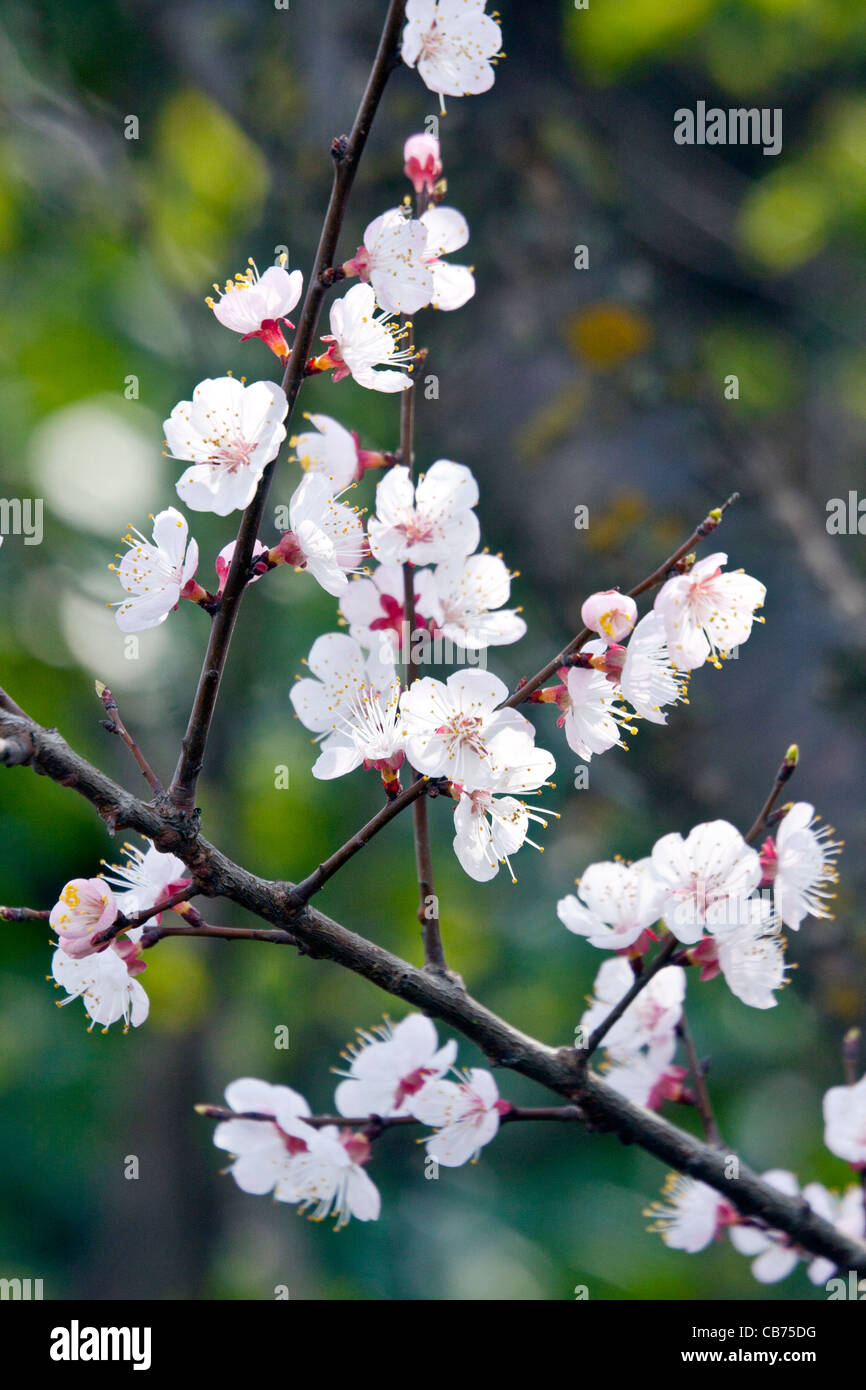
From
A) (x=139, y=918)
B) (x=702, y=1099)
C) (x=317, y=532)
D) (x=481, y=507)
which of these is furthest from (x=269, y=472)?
(x=481, y=507)

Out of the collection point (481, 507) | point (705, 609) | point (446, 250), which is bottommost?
point (705, 609)

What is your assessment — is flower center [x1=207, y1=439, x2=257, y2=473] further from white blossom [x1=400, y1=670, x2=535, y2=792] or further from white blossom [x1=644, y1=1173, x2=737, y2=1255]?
white blossom [x1=644, y1=1173, x2=737, y2=1255]

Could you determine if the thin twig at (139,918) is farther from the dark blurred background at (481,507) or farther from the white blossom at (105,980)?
the dark blurred background at (481,507)

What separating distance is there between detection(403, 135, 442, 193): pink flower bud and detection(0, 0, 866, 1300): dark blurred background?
0.82 m

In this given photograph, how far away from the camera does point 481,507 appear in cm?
181

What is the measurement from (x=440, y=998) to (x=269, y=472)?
368 millimetres

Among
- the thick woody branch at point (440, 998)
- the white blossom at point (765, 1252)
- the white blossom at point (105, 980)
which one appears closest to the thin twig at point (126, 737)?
the thick woody branch at point (440, 998)

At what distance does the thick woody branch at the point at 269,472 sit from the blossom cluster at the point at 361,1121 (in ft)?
1.00

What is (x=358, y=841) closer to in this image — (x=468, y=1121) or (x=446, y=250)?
(x=468, y=1121)


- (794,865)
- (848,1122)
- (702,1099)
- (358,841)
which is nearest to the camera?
(358,841)
